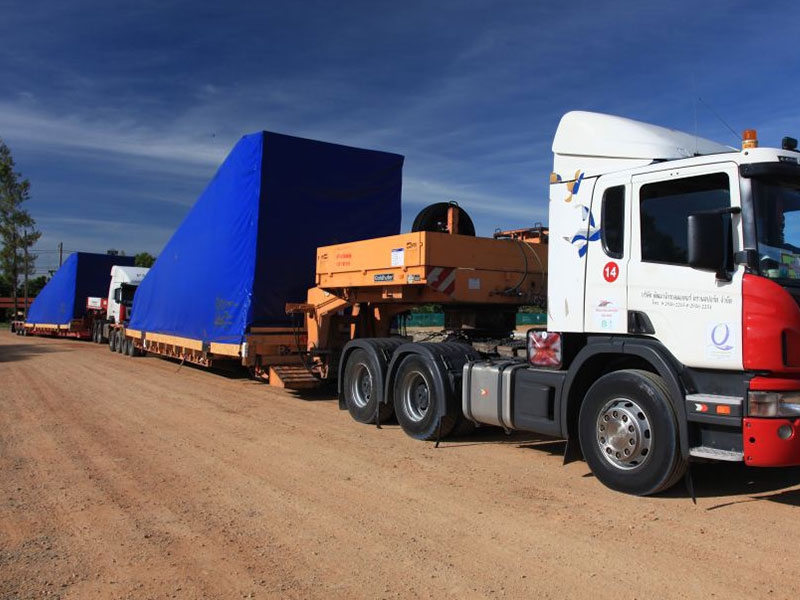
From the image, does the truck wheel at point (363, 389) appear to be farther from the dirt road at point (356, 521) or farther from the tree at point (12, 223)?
→ the tree at point (12, 223)

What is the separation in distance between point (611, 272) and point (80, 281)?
29547 millimetres

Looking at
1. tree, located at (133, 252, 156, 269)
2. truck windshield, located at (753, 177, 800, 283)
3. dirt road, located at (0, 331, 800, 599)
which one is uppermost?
tree, located at (133, 252, 156, 269)

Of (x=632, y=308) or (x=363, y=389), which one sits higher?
(x=632, y=308)

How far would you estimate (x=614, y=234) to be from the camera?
20.0 feet

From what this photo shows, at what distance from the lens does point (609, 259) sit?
20.0 ft

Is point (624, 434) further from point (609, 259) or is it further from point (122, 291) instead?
point (122, 291)

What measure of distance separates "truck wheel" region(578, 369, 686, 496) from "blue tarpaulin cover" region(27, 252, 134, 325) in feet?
94.3

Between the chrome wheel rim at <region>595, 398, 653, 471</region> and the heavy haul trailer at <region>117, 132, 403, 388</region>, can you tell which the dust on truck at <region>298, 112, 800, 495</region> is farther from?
the heavy haul trailer at <region>117, 132, 403, 388</region>

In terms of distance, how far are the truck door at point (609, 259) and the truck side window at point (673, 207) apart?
191 mm

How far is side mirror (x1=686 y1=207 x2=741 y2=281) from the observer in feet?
16.5

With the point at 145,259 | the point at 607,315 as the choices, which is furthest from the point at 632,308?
the point at 145,259

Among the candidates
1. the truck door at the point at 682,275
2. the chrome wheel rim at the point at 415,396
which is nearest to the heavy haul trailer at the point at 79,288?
the chrome wheel rim at the point at 415,396

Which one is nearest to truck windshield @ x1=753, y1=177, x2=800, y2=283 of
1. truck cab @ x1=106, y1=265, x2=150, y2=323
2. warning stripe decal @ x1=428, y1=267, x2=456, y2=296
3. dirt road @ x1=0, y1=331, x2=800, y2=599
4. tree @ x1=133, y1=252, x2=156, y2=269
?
dirt road @ x1=0, y1=331, x2=800, y2=599

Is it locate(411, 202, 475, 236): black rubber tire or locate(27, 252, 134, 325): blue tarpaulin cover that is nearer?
locate(411, 202, 475, 236): black rubber tire
